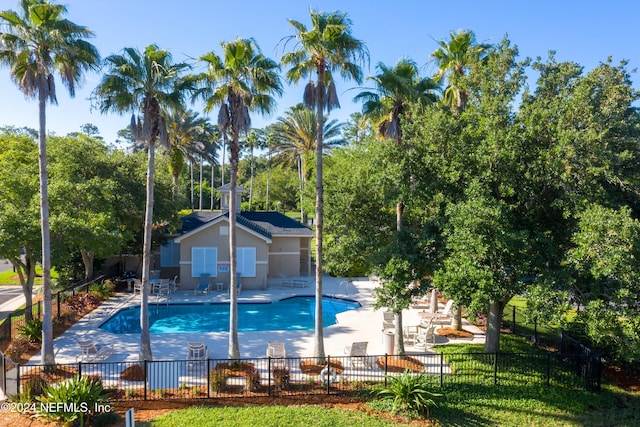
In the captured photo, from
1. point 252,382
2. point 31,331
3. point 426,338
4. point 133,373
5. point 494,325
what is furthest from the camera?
point 426,338

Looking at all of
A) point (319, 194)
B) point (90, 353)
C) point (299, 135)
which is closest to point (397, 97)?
point (319, 194)

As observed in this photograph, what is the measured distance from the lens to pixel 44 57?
12195mm

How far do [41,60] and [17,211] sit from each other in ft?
19.9

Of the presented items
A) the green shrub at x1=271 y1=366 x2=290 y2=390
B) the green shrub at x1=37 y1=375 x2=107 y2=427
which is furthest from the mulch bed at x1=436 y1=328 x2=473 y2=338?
the green shrub at x1=37 y1=375 x2=107 y2=427

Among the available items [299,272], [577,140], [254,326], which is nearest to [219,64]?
[577,140]

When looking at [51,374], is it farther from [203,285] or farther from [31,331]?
[203,285]

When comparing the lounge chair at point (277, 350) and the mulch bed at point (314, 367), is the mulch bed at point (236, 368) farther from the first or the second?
the mulch bed at point (314, 367)

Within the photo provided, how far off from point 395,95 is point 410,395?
995 centimetres

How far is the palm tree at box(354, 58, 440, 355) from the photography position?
46.8 feet

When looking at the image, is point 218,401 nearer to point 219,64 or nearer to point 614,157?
point 219,64

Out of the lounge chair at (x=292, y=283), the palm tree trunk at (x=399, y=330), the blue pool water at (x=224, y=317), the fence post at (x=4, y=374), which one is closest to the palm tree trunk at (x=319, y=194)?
the palm tree trunk at (x=399, y=330)

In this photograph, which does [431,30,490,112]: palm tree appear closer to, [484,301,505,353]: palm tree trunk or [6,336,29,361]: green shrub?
[484,301,505,353]: palm tree trunk

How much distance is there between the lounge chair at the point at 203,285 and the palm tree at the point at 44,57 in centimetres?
1223

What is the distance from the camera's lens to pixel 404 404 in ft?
37.6
